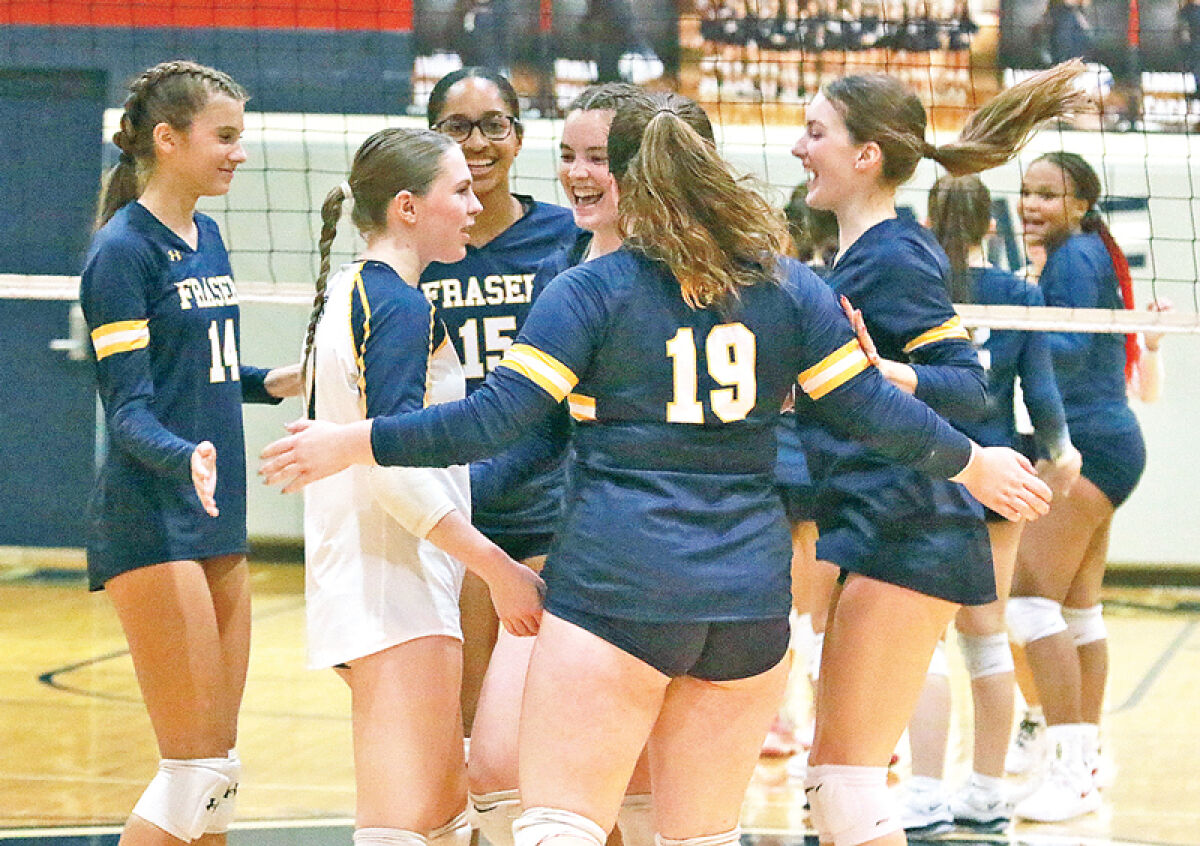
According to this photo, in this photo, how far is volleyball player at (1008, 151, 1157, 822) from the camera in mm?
4902

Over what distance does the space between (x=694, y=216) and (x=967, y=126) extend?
3.63 ft

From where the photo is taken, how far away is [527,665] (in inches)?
A: 118

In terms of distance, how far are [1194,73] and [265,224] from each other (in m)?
4.81

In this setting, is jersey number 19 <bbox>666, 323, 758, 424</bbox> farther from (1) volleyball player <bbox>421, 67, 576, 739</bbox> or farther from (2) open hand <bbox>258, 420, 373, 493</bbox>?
(1) volleyball player <bbox>421, 67, 576, 739</bbox>

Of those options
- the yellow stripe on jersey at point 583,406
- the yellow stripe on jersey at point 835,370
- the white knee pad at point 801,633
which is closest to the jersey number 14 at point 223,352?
the yellow stripe on jersey at point 583,406

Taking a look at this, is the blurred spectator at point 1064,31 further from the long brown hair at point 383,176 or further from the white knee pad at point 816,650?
the long brown hair at point 383,176

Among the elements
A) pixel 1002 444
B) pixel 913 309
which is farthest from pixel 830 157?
pixel 1002 444

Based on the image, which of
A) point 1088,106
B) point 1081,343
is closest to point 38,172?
point 1081,343

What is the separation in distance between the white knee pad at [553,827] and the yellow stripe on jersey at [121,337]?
4.25ft

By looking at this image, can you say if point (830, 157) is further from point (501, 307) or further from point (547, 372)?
point (547, 372)

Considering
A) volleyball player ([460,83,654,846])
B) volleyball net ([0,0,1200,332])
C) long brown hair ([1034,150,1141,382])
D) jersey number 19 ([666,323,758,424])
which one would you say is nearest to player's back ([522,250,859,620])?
jersey number 19 ([666,323,758,424])

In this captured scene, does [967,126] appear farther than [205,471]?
Yes

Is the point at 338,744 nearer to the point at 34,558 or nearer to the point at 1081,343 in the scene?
the point at 1081,343

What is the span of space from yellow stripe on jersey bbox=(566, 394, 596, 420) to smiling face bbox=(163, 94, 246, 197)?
1.20 meters
